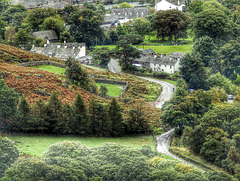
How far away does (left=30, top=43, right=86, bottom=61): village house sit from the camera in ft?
382

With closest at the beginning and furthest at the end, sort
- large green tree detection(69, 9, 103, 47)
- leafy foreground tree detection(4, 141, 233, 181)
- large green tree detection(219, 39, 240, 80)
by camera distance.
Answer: leafy foreground tree detection(4, 141, 233, 181) → large green tree detection(219, 39, 240, 80) → large green tree detection(69, 9, 103, 47)

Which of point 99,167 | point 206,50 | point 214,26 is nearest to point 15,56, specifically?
point 206,50

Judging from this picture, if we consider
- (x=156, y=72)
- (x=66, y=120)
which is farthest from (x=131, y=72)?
(x=66, y=120)

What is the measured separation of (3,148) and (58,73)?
43031mm

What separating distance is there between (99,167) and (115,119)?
19.9 meters

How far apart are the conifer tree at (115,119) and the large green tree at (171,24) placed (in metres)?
70.0

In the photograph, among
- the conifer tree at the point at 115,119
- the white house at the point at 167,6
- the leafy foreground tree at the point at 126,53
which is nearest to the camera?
the conifer tree at the point at 115,119

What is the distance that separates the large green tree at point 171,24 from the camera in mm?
131125

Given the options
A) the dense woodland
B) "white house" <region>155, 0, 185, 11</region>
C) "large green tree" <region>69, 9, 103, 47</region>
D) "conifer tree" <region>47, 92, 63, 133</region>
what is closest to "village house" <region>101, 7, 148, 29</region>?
"white house" <region>155, 0, 185, 11</region>

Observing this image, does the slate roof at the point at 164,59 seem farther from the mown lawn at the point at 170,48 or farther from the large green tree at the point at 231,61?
the large green tree at the point at 231,61

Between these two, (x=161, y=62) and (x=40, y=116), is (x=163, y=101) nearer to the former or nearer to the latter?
(x=161, y=62)

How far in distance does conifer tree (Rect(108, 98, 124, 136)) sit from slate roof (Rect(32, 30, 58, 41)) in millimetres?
72162

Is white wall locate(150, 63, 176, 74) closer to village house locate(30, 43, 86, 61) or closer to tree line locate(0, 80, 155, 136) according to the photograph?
village house locate(30, 43, 86, 61)

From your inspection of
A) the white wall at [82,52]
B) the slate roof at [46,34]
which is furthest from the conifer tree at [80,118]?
the slate roof at [46,34]
